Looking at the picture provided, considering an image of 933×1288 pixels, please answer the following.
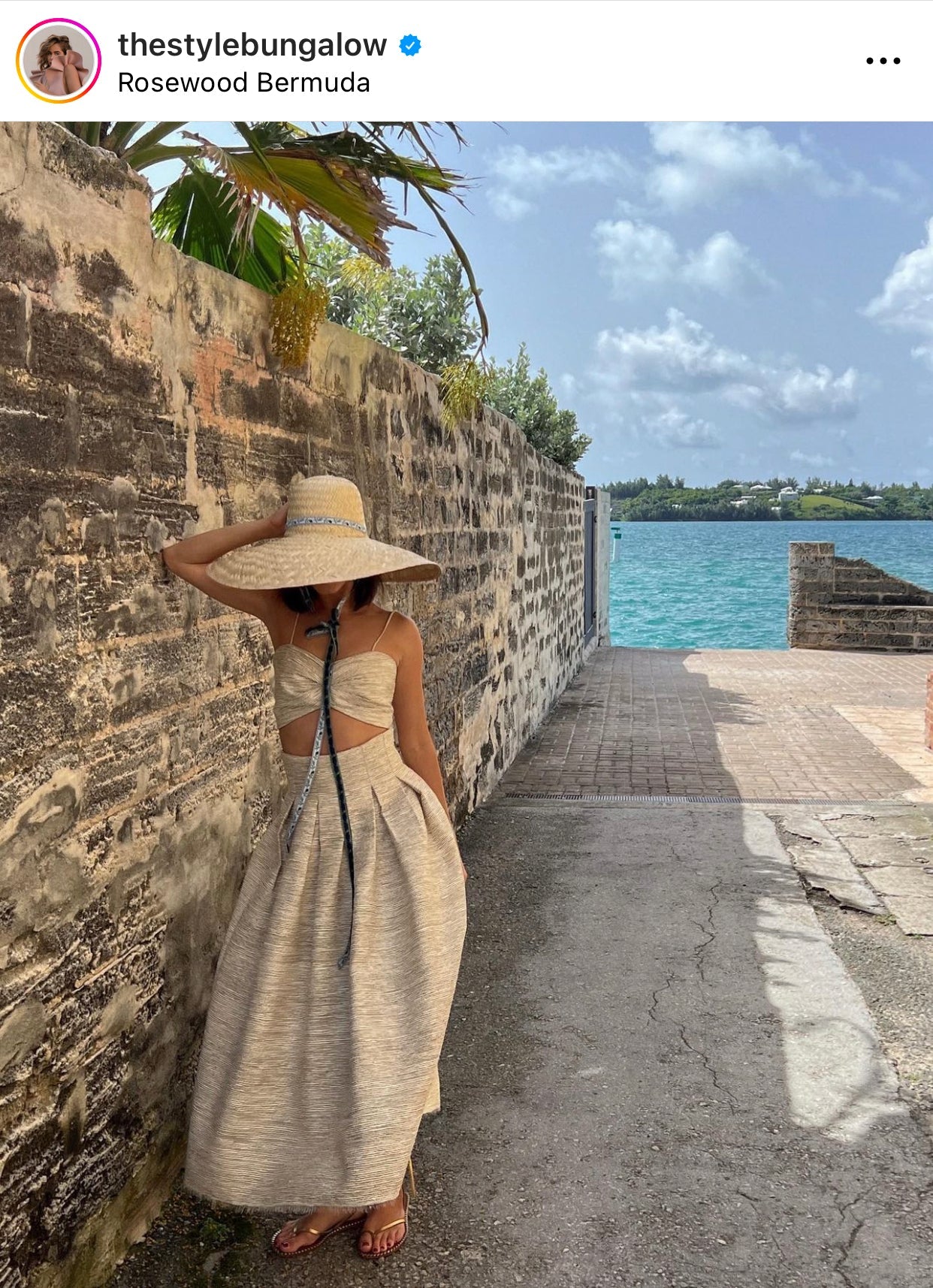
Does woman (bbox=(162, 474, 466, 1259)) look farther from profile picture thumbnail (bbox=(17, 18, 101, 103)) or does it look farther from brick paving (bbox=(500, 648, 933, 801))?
brick paving (bbox=(500, 648, 933, 801))

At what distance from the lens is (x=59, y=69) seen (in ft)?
9.77

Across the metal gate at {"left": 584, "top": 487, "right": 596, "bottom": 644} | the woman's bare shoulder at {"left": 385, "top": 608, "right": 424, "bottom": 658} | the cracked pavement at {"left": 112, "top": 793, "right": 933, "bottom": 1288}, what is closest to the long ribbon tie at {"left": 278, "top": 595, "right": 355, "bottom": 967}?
the woman's bare shoulder at {"left": 385, "top": 608, "right": 424, "bottom": 658}

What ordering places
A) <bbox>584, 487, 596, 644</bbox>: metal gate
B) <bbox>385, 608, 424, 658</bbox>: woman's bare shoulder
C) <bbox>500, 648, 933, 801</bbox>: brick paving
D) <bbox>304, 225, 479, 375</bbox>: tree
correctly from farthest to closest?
<bbox>584, 487, 596, 644</bbox>: metal gate, <bbox>304, 225, 479, 375</bbox>: tree, <bbox>500, 648, 933, 801</bbox>: brick paving, <bbox>385, 608, 424, 658</bbox>: woman's bare shoulder

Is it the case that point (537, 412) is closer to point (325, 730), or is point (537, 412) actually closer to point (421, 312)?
point (421, 312)

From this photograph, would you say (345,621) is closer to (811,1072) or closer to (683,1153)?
(683,1153)

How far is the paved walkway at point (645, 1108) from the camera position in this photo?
9.12 feet

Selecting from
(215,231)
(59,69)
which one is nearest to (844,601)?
(215,231)

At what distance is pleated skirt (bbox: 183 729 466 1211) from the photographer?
270cm

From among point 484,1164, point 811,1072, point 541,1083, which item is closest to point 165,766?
point 484,1164

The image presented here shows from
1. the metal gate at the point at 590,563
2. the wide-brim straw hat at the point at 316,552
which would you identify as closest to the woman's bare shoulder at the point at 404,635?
the wide-brim straw hat at the point at 316,552

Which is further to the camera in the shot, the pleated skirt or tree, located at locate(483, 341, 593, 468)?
tree, located at locate(483, 341, 593, 468)

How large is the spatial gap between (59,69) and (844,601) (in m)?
17.0

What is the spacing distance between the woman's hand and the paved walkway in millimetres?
1732

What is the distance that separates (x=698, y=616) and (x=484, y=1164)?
54.6 meters
